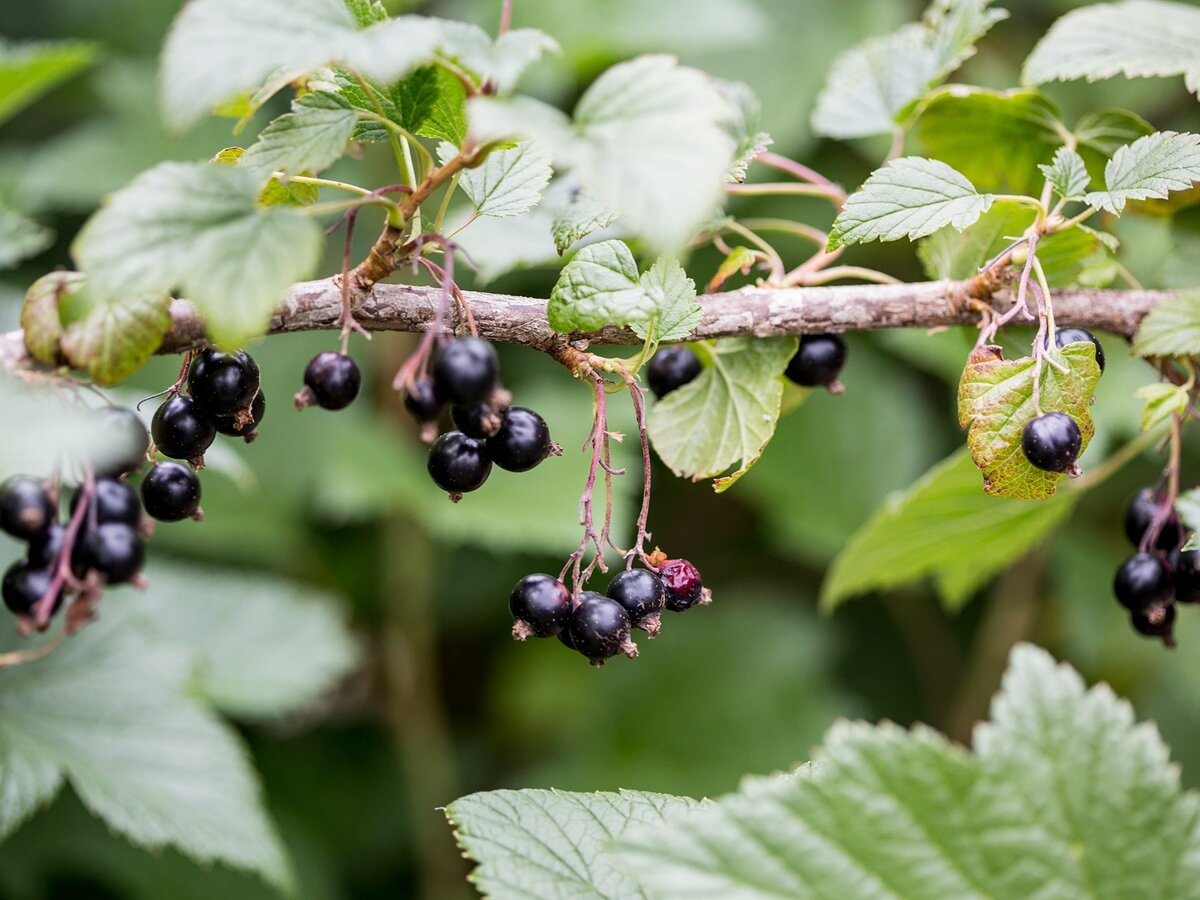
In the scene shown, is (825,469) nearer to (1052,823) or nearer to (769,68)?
(769,68)

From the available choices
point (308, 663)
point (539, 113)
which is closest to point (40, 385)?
point (539, 113)

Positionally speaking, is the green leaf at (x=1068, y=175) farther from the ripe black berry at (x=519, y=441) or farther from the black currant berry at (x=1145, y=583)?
the ripe black berry at (x=519, y=441)

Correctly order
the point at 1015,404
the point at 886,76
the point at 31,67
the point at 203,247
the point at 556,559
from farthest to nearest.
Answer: the point at 556,559
the point at 31,67
the point at 886,76
the point at 1015,404
the point at 203,247

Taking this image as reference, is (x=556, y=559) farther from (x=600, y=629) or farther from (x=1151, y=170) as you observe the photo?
(x=1151, y=170)

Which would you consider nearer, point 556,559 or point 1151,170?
point 1151,170

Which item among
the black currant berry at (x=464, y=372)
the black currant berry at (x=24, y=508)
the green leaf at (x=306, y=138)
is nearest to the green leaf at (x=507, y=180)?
the green leaf at (x=306, y=138)

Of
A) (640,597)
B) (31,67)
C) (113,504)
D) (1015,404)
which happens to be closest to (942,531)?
(1015,404)

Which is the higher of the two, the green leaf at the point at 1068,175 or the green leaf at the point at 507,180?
the green leaf at the point at 1068,175
